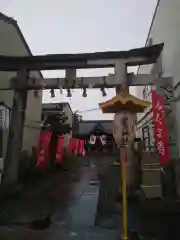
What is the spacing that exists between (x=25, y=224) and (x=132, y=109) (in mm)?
4781

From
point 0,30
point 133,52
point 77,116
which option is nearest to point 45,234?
point 133,52

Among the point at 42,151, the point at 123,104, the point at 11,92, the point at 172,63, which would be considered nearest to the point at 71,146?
the point at 42,151

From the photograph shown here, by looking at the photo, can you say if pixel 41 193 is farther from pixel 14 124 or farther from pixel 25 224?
pixel 25 224

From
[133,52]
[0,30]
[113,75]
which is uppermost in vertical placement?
[0,30]

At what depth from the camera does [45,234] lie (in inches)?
284

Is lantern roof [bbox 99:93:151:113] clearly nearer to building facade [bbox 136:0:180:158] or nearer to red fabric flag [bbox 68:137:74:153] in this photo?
building facade [bbox 136:0:180:158]

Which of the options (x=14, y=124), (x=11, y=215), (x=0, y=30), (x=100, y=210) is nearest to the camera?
(x=11, y=215)

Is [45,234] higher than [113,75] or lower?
lower

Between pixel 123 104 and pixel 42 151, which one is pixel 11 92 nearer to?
pixel 42 151

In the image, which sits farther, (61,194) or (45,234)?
(61,194)

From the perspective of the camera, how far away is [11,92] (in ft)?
59.6

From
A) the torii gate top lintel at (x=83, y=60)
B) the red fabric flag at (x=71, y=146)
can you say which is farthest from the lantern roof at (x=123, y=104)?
the red fabric flag at (x=71, y=146)

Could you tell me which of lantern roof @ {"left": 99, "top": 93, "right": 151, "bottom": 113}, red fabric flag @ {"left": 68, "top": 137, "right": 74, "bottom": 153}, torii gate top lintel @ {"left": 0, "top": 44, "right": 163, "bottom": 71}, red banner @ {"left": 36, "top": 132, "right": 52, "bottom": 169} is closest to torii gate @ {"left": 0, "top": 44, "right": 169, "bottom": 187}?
torii gate top lintel @ {"left": 0, "top": 44, "right": 163, "bottom": 71}

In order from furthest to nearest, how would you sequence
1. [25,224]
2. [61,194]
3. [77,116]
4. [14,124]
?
[77,116]
[14,124]
[61,194]
[25,224]
